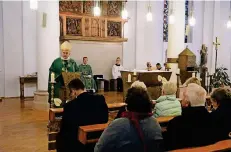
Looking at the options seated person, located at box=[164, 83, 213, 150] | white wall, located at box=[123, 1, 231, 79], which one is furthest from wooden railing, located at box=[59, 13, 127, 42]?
seated person, located at box=[164, 83, 213, 150]

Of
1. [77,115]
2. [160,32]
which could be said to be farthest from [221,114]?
[160,32]

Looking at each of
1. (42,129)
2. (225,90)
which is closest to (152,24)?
(42,129)

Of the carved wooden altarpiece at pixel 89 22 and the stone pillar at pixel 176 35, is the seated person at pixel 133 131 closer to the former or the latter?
the stone pillar at pixel 176 35

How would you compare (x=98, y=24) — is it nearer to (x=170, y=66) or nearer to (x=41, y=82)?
(x=170, y=66)

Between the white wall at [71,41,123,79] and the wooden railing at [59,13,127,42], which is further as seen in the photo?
the white wall at [71,41,123,79]

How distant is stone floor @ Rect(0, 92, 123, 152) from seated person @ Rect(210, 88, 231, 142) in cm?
250

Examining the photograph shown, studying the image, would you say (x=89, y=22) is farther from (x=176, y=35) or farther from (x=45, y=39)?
(x=45, y=39)

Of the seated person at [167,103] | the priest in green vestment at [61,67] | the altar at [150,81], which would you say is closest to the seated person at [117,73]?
the altar at [150,81]

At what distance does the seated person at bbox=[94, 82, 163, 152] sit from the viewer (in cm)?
198

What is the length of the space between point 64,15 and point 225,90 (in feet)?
26.1

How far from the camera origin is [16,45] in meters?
9.51

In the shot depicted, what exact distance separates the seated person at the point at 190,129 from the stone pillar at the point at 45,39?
5242mm

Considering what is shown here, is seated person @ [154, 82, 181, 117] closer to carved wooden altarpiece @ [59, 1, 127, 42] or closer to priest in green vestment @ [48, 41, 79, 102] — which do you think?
priest in green vestment @ [48, 41, 79, 102]

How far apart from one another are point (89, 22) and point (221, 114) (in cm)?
834
